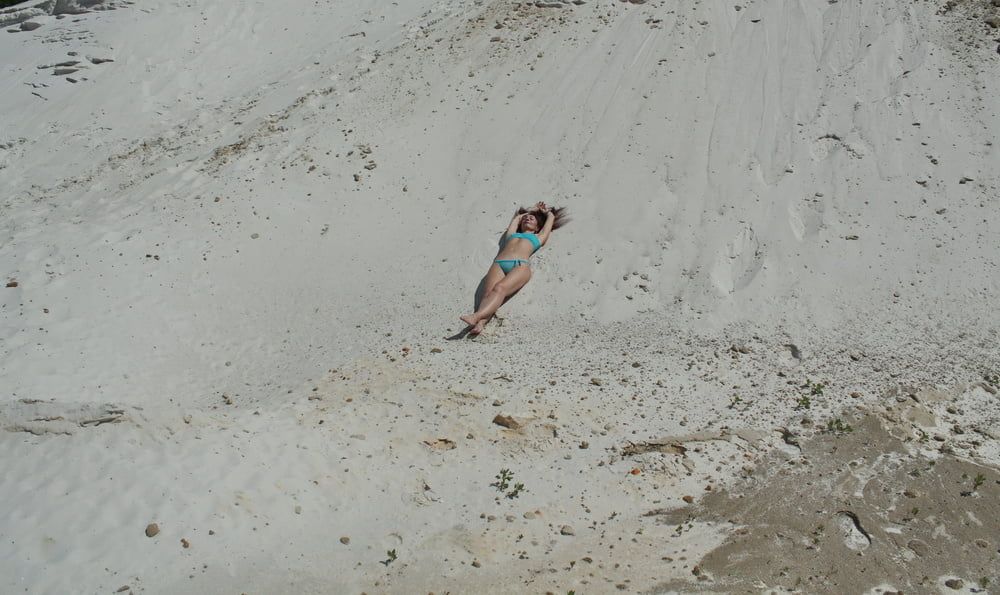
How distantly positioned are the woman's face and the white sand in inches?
11.9

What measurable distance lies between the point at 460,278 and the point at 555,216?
1207 mm

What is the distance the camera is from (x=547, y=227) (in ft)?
23.7

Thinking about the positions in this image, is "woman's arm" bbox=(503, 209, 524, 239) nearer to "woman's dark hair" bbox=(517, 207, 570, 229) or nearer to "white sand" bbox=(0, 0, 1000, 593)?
"woman's dark hair" bbox=(517, 207, 570, 229)

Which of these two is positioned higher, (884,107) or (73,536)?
(884,107)

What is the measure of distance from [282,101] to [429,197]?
3209 mm

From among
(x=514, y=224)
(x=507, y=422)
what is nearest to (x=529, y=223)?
(x=514, y=224)

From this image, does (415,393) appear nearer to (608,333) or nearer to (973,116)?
(608,333)

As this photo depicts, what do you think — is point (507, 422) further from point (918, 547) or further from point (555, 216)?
point (555, 216)

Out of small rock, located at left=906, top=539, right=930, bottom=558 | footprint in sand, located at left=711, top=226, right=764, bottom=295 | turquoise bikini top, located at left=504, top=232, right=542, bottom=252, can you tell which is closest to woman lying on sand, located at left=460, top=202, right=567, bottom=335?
turquoise bikini top, located at left=504, top=232, right=542, bottom=252

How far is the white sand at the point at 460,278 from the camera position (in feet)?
14.5

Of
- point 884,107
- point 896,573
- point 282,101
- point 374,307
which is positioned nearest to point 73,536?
point 374,307

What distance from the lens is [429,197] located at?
8.03 meters

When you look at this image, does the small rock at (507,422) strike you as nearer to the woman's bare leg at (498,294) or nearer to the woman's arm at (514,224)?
the woman's bare leg at (498,294)

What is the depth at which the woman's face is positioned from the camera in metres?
7.21
